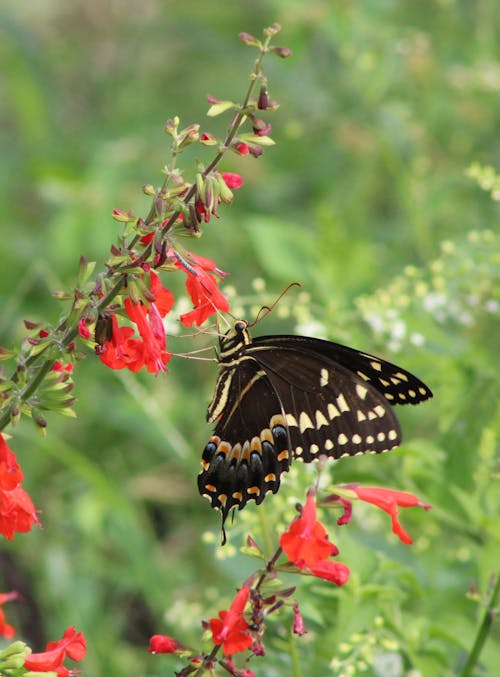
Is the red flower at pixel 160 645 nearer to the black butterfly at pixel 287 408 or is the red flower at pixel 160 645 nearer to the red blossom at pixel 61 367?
the black butterfly at pixel 287 408

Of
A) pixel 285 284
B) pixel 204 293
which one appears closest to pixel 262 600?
pixel 204 293

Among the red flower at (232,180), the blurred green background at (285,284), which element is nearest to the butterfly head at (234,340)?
the blurred green background at (285,284)

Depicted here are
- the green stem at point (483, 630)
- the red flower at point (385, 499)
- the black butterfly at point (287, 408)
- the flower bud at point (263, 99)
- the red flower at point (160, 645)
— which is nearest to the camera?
the flower bud at point (263, 99)

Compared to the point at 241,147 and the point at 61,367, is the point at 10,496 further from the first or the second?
the point at 241,147

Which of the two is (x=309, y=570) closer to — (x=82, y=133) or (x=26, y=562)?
(x=26, y=562)

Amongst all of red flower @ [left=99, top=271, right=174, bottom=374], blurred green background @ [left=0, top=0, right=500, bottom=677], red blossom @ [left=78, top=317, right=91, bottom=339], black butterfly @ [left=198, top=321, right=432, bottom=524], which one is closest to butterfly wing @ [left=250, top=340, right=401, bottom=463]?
black butterfly @ [left=198, top=321, right=432, bottom=524]

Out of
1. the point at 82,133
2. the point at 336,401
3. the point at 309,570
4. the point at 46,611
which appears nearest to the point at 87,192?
the point at 82,133

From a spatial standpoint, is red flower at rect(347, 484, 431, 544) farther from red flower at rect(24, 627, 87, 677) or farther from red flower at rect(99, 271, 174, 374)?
red flower at rect(24, 627, 87, 677)
